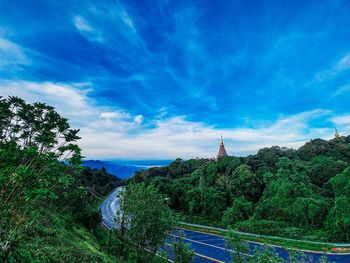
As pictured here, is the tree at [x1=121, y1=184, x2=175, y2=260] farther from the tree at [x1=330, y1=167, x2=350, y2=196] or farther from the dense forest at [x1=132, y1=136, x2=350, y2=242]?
the tree at [x1=330, y1=167, x2=350, y2=196]

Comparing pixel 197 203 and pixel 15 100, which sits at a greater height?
pixel 15 100

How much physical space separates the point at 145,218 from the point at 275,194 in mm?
25158

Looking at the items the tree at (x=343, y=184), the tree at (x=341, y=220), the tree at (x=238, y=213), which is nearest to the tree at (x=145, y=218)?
the tree at (x=341, y=220)

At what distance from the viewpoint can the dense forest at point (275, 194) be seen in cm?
2617

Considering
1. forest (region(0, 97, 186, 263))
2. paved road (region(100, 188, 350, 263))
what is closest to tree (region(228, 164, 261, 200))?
paved road (region(100, 188, 350, 263))

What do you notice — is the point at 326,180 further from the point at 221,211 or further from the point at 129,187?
the point at 129,187

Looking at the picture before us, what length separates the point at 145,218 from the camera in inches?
452

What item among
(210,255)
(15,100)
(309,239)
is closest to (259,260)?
(15,100)

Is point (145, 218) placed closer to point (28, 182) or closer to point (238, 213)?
point (28, 182)

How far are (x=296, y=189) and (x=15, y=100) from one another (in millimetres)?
28746

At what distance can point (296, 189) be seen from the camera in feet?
97.7

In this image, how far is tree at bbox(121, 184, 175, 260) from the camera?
37.6ft

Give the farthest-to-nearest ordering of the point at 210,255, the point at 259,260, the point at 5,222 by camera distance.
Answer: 1. the point at 210,255
2. the point at 259,260
3. the point at 5,222

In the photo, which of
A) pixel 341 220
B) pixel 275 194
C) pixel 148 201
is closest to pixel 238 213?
pixel 275 194
